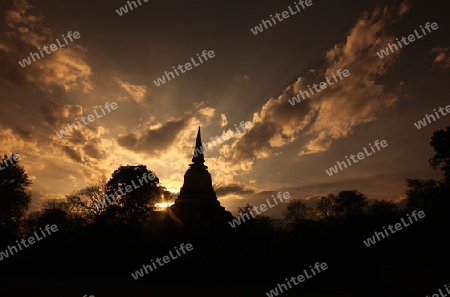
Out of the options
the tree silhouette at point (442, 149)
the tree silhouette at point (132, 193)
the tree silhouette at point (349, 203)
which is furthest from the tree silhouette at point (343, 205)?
the tree silhouette at point (132, 193)

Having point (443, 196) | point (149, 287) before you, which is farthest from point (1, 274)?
point (443, 196)

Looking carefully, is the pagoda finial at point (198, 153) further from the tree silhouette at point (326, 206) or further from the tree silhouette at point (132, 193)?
the tree silhouette at point (326, 206)

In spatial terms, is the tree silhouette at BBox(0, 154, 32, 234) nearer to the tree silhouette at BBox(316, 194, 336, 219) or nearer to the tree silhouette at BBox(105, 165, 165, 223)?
the tree silhouette at BBox(105, 165, 165, 223)

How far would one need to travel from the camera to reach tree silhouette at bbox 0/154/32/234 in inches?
1158

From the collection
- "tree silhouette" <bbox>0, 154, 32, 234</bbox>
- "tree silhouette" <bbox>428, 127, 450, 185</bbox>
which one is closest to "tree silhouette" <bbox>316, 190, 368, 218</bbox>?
"tree silhouette" <bbox>428, 127, 450, 185</bbox>

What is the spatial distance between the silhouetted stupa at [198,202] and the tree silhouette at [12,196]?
1868 centimetres

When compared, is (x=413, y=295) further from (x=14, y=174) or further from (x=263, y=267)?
(x=14, y=174)

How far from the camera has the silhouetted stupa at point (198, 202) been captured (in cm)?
2972

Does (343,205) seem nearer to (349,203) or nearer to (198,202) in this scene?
(349,203)

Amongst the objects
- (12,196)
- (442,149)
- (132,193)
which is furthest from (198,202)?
(442,149)

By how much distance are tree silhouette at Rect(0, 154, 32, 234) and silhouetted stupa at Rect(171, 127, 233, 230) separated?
1868cm

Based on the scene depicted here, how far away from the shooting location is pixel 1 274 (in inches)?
664

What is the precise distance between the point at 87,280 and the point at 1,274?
6411mm

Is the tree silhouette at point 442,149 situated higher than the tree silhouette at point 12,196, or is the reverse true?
the tree silhouette at point 12,196
